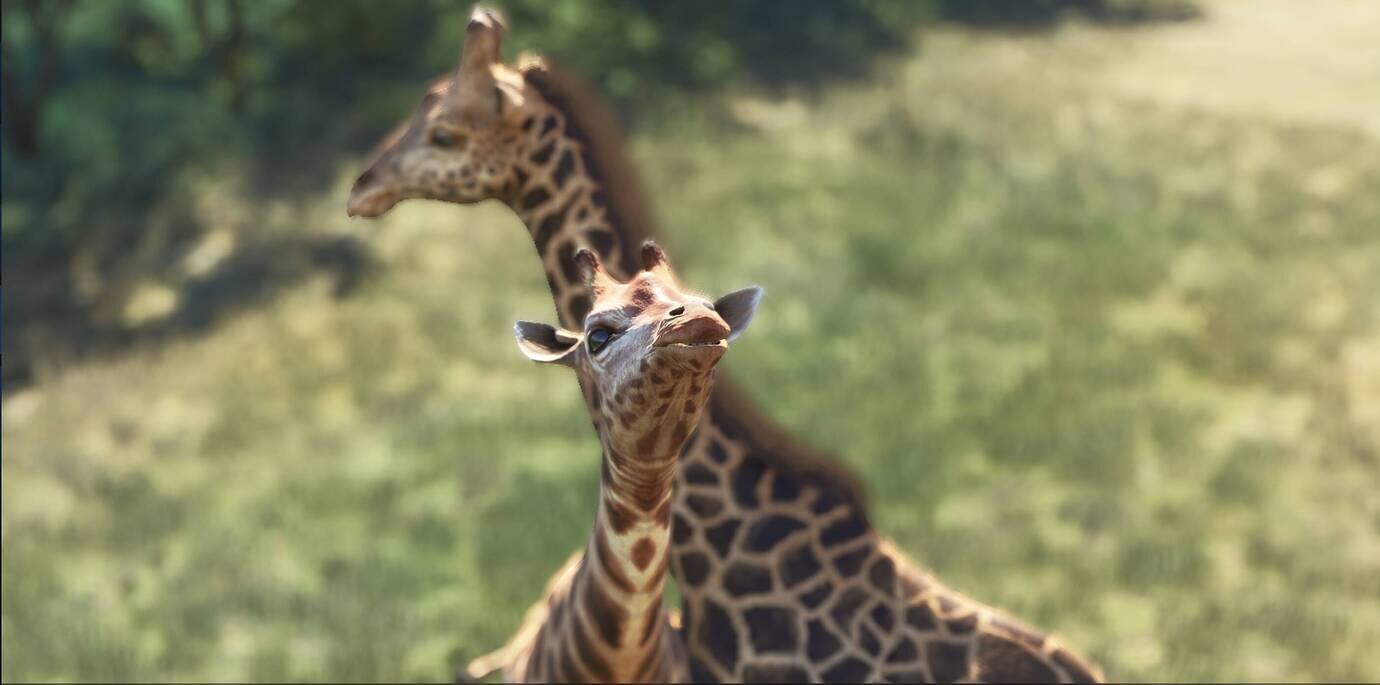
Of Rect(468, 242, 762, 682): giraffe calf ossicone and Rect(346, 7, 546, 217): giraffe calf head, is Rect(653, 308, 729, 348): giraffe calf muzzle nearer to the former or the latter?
Rect(468, 242, 762, 682): giraffe calf ossicone

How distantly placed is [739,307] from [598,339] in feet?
1.13

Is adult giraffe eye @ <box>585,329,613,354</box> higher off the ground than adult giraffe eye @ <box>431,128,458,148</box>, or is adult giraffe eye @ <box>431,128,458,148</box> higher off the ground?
adult giraffe eye @ <box>585,329,613,354</box>

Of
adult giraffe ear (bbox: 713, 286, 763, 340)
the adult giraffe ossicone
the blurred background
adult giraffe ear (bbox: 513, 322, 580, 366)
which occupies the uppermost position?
adult giraffe ear (bbox: 713, 286, 763, 340)

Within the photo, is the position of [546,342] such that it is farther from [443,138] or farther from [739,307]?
[443,138]

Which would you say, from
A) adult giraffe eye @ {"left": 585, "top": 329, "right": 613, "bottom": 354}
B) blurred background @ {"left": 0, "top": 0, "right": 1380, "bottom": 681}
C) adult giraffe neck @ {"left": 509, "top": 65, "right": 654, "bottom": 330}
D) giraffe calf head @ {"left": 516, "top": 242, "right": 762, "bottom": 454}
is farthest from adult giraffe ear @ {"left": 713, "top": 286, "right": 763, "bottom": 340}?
blurred background @ {"left": 0, "top": 0, "right": 1380, "bottom": 681}

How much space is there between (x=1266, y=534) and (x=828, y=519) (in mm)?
4593

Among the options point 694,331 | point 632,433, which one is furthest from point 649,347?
point 632,433

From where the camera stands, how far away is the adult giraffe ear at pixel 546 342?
3537mm

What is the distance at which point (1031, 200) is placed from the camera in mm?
12719

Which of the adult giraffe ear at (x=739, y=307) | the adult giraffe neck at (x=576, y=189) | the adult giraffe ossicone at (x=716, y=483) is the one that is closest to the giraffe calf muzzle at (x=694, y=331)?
the adult giraffe ear at (x=739, y=307)

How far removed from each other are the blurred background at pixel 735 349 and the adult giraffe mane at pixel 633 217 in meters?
0.21

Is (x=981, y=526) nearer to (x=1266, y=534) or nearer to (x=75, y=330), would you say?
(x=1266, y=534)

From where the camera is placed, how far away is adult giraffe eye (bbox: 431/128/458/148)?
189 inches

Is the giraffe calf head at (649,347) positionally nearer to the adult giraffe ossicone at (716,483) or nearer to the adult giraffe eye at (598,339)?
the adult giraffe eye at (598,339)
